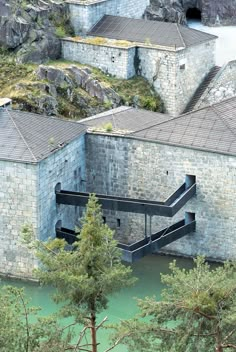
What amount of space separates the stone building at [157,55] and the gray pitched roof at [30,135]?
365 inches

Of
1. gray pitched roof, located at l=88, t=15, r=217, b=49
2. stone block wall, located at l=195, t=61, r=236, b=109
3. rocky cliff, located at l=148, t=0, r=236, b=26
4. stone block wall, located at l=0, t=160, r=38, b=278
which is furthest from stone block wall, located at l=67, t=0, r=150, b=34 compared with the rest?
stone block wall, located at l=0, t=160, r=38, b=278

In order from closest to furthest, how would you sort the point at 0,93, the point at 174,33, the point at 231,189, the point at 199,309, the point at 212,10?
the point at 199,309, the point at 231,189, the point at 0,93, the point at 174,33, the point at 212,10

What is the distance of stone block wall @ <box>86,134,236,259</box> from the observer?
40.5 m

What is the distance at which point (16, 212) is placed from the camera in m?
39.8

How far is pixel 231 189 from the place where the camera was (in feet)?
132

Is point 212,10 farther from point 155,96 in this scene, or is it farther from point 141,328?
point 141,328

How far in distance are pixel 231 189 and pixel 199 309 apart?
1252 cm

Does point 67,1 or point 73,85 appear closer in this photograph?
point 73,85

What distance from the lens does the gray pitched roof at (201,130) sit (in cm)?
4041

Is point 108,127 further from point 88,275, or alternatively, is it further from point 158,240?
point 88,275

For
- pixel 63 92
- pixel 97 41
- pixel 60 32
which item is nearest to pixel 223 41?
pixel 97 41

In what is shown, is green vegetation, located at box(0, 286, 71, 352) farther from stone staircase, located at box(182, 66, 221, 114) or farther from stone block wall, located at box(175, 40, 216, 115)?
stone staircase, located at box(182, 66, 221, 114)

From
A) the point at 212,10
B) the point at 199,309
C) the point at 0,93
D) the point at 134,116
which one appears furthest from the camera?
the point at 212,10

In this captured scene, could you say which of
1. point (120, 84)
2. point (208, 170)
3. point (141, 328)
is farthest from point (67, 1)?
point (141, 328)
